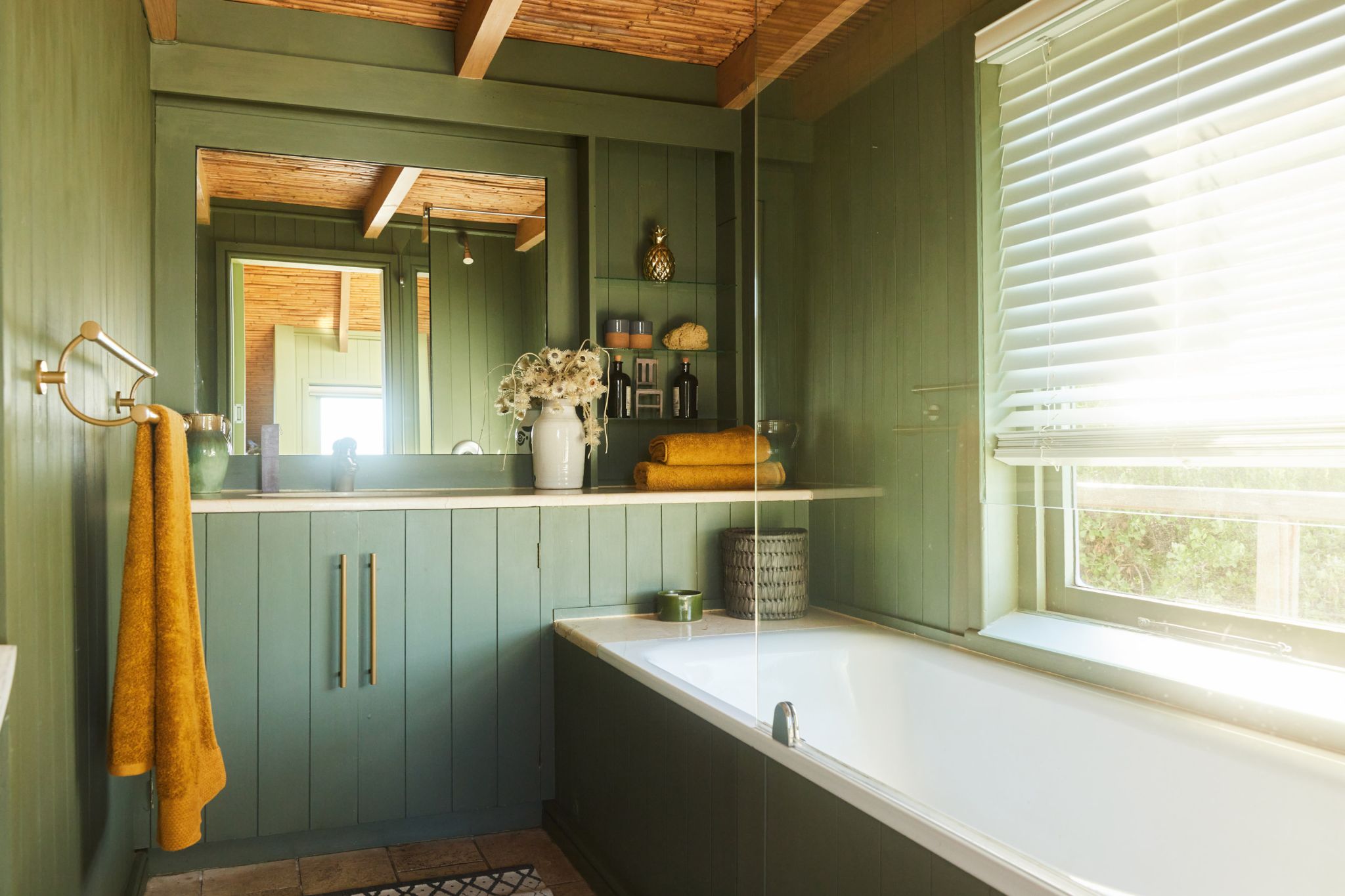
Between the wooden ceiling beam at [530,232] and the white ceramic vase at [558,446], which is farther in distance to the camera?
the wooden ceiling beam at [530,232]

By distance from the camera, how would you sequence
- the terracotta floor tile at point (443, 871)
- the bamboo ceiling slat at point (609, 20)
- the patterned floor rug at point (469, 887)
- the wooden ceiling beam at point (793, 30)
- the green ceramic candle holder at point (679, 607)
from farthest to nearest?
1. the bamboo ceiling slat at point (609, 20)
2. the green ceramic candle holder at point (679, 607)
3. the terracotta floor tile at point (443, 871)
4. the patterned floor rug at point (469, 887)
5. the wooden ceiling beam at point (793, 30)

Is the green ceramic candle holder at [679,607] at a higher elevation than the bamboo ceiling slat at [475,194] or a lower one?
lower

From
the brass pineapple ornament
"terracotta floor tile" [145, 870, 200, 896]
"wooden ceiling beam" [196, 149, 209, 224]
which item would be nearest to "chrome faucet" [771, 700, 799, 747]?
"terracotta floor tile" [145, 870, 200, 896]

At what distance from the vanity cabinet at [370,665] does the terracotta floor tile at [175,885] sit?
11 cm

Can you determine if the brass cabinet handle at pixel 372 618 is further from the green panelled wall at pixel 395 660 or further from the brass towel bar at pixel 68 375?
the brass towel bar at pixel 68 375

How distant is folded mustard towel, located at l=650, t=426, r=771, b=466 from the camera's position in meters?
3.00

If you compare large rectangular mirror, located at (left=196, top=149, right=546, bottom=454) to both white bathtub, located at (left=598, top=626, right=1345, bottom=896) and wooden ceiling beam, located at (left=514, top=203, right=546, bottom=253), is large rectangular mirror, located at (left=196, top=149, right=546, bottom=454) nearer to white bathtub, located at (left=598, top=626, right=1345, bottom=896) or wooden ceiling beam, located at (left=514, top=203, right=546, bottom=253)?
wooden ceiling beam, located at (left=514, top=203, right=546, bottom=253)

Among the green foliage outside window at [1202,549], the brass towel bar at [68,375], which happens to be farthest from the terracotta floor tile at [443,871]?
the green foliage outside window at [1202,549]

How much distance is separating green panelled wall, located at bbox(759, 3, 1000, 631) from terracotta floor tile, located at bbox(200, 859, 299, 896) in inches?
68.2

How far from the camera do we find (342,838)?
262 centimetres

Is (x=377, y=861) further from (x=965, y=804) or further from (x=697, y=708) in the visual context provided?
(x=965, y=804)

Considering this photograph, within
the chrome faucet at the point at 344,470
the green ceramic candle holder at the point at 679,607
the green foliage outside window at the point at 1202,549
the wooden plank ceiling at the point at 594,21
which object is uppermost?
the wooden plank ceiling at the point at 594,21

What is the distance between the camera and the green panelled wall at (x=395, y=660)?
250cm

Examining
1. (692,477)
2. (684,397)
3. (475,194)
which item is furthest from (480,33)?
(692,477)
